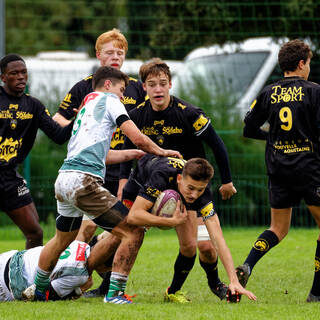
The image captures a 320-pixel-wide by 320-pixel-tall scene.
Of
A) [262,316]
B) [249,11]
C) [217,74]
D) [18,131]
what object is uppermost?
[249,11]

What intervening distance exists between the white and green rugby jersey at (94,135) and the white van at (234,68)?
6302mm

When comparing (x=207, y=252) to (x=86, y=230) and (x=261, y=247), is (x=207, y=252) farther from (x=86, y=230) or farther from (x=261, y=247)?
(x=86, y=230)

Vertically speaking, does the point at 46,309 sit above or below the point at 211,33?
below

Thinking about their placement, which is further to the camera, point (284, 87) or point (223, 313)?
point (284, 87)

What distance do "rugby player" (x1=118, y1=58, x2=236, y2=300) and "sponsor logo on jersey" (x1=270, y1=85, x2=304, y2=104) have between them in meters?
0.60

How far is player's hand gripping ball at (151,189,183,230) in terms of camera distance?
620 centimetres

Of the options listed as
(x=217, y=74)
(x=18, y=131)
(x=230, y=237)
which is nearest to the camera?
(x=18, y=131)

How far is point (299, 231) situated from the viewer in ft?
40.1

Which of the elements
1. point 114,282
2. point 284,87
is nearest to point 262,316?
point 114,282

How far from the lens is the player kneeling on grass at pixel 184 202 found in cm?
617

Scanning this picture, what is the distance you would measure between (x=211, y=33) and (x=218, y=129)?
7.06 ft

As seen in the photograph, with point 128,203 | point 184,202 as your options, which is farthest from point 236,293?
point 128,203

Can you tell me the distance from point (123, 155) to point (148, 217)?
2.27 feet

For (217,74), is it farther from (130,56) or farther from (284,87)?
(284,87)
